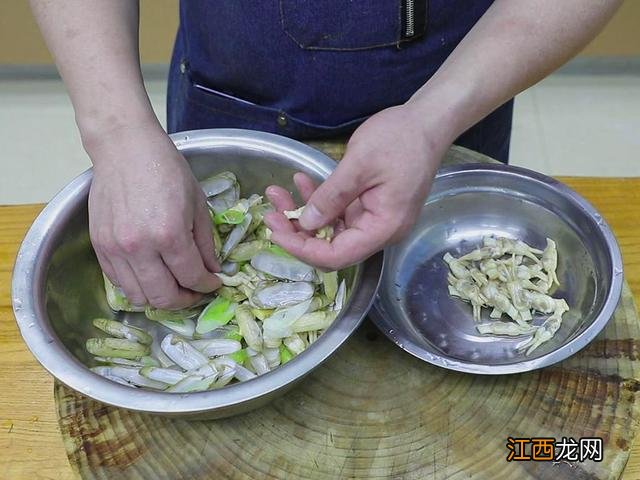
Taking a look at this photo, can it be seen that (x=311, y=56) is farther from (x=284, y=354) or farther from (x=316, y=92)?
(x=284, y=354)

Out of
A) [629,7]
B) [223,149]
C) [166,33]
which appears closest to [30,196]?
[166,33]

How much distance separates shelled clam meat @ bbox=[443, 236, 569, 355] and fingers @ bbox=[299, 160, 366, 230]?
26 cm

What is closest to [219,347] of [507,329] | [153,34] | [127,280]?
[127,280]

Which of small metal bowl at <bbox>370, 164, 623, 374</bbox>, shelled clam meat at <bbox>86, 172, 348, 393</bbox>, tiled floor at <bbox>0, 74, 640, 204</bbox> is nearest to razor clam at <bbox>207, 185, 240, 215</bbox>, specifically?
shelled clam meat at <bbox>86, 172, 348, 393</bbox>

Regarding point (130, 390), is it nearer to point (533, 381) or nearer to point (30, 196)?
point (533, 381)

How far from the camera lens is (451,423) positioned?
776mm

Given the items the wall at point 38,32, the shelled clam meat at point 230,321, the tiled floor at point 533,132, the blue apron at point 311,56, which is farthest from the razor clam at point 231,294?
the wall at point 38,32

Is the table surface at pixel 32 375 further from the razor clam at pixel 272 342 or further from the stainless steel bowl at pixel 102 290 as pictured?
the razor clam at pixel 272 342

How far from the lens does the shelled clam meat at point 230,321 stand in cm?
80

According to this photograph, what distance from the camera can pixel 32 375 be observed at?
94cm

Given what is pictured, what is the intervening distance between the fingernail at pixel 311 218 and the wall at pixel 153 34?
4.92ft

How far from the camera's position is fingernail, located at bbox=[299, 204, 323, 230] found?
0.72 meters

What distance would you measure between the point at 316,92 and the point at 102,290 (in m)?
0.38

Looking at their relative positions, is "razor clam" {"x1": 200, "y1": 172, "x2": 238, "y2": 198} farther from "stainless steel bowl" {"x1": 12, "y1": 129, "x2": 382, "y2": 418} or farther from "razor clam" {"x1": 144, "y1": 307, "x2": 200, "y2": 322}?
"razor clam" {"x1": 144, "y1": 307, "x2": 200, "y2": 322}
